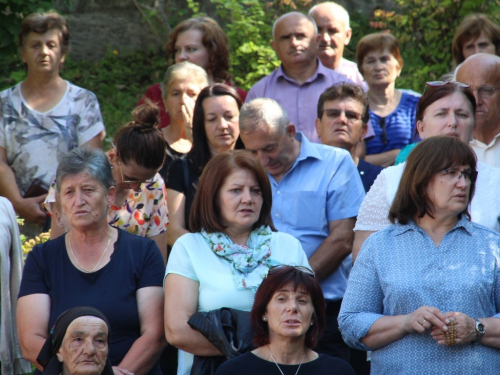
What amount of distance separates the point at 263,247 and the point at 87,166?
1106 millimetres

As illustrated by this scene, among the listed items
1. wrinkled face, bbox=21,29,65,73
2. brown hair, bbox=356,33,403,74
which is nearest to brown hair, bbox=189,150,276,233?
wrinkled face, bbox=21,29,65,73

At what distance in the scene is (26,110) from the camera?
6.54 metres

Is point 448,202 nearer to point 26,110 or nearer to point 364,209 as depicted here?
point 364,209

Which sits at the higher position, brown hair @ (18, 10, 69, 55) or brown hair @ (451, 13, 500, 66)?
brown hair @ (451, 13, 500, 66)

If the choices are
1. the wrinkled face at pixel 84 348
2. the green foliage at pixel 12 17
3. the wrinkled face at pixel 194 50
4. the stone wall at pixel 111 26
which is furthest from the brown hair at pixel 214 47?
the stone wall at pixel 111 26

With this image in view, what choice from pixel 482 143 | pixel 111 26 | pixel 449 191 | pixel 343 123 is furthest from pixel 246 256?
pixel 111 26

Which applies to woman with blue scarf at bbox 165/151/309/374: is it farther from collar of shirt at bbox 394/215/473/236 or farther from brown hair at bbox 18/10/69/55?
brown hair at bbox 18/10/69/55

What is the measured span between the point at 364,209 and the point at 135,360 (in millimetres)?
1502

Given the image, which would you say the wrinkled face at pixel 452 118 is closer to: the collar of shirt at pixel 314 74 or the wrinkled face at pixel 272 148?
the wrinkled face at pixel 272 148

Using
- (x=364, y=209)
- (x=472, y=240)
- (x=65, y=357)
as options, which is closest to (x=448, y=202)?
(x=472, y=240)

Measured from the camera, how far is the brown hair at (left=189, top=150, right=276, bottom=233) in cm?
454

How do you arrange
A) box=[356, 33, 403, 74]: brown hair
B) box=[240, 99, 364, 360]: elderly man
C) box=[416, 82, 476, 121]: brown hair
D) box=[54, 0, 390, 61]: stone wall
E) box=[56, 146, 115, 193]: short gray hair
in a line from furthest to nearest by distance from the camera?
box=[54, 0, 390, 61]: stone wall < box=[356, 33, 403, 74]: brown hair < box=[240, 99, 364, 360]: elderly man < box=[416, 82, 476, 121]: brown hair < box=[56, 146, 115, 193]: short gray hair

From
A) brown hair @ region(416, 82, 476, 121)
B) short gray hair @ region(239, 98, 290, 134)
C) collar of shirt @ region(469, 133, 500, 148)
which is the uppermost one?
brown hair @ region(416, 82, 476, 121)

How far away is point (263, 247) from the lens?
14.6 ft
